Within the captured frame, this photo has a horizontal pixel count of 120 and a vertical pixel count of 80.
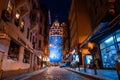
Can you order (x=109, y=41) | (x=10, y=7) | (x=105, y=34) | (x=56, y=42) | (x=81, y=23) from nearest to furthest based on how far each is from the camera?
(x=10, y=7) → (x=105, y=34) → (x=109, y=41) → (x=81, y=23) → (x=56, y=42)

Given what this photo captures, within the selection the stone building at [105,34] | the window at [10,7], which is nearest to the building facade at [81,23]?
the stone building at [105,34]

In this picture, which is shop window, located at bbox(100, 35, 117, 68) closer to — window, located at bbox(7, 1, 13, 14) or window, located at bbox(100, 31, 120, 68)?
window, located at bbox(100, 31, 120, 68)

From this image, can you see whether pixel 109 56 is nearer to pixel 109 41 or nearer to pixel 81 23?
pixel 109 41

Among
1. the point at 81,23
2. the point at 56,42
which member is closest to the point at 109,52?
the point at 81,23

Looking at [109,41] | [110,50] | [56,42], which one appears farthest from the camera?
[56,42]

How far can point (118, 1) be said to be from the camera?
13.0 metres

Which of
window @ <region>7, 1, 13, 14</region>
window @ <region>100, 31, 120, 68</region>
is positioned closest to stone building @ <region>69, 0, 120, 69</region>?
window @ <region>100, 31, 120, 68</region>

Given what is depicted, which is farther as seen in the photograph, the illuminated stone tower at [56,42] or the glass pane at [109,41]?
the illuminated stone tower at [56,42]

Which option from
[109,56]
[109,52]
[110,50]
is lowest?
[109,56]

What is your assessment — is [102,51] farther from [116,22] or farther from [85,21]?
[85,21]

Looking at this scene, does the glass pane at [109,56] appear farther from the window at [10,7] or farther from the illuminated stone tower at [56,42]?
the illuminated stone tower at [56,42]

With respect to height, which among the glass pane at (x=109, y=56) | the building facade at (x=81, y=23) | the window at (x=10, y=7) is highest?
the building facade at (x=81, y=23)

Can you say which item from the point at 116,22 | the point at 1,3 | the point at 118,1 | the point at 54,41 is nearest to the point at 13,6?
the point at 1,3

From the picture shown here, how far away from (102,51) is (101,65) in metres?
2.05
